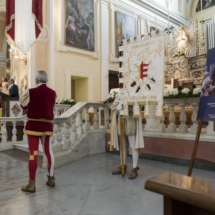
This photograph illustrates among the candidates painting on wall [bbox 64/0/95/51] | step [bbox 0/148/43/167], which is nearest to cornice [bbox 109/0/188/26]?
painting on wall [bbox 64/0/95/51]

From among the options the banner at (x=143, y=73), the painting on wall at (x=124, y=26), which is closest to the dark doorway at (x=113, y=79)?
the painting on wall at (x=124, y=26)

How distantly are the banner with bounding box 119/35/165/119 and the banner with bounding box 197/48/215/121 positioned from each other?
0.59 m

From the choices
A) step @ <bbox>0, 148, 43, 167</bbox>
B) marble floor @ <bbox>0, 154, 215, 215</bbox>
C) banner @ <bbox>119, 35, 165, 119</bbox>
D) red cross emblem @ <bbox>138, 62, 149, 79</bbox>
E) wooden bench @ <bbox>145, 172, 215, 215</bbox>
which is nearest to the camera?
wooden bench @ <bbox>145, 172, 215, 215</bbox>

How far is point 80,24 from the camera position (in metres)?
10.3

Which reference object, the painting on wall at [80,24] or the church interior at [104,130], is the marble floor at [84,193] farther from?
the painting on wall at [80,24]

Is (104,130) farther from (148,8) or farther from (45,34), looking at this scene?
(148,8)

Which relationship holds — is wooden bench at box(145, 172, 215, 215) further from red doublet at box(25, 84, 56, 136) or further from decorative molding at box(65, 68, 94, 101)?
decorative molding at box(65, 68, 94, 101)

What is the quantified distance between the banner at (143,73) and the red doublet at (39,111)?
1149 mm

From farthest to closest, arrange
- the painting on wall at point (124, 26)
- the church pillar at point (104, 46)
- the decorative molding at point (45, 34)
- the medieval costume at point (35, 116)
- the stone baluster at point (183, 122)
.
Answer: the painting on wall at point (124, 26), the church pillar at point (104, 46), the decorative molding at point (45, 34), the stone baluster at point (183, 122), the medieval costume at point (35, 116)

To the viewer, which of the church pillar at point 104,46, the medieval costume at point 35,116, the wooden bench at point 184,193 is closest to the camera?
the wooden bench at point 184,193

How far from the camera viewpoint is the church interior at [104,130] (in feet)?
8.04

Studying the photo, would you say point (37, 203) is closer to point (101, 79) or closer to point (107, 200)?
point (107, 200)

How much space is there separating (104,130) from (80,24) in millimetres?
6590

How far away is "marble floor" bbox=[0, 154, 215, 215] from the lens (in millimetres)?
2393
